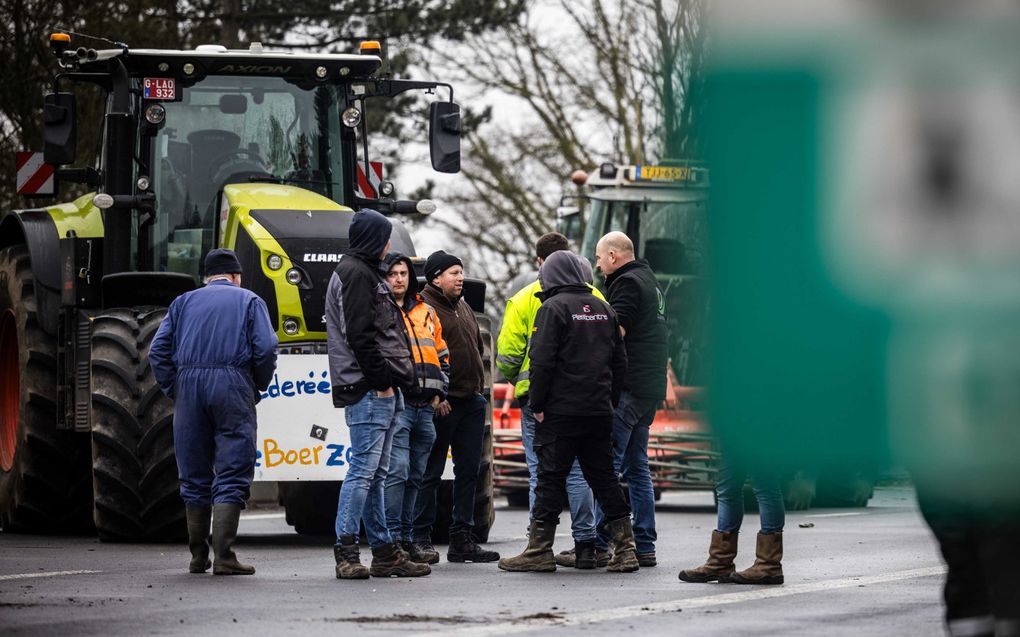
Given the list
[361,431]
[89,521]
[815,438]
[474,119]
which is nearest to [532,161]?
[474,119]

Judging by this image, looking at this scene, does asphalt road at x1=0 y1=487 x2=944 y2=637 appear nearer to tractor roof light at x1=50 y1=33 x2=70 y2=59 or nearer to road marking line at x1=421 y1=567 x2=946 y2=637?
road marking line at x1=421 y1=567 x2=946 y2=637

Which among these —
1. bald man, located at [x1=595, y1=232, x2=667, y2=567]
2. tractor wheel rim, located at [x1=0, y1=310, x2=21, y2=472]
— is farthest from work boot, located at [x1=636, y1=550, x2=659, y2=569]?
tractor wheel rim, located at [x1=0, y1=310, x2=21, y2=472]

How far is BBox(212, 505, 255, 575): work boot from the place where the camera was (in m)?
9.58

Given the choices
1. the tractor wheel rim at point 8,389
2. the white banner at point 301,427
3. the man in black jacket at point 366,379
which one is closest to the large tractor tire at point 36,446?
the tractor wheel rim at point 8,389

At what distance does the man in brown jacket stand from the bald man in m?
1.00

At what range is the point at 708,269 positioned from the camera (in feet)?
8.57

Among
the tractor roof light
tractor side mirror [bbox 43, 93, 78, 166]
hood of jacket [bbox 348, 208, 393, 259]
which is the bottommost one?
hood of jacket [bbox 348, 208, 393, 259]

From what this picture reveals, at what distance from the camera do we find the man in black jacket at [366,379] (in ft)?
31.1

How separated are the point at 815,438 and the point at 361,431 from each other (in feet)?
23.1

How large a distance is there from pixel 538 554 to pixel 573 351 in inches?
46.5

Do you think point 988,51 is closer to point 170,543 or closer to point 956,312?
point 956,312

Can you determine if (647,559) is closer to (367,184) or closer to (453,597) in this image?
(453,597)

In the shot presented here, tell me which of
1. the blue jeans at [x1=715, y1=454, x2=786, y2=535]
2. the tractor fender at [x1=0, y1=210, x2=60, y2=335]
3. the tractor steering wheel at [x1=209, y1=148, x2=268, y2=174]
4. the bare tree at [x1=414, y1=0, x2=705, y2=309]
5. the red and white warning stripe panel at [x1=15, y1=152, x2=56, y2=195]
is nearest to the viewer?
the blue jeans at [x1=715, y1=454, x2=786, y2=535]

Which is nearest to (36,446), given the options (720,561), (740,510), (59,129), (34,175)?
(34,175)
